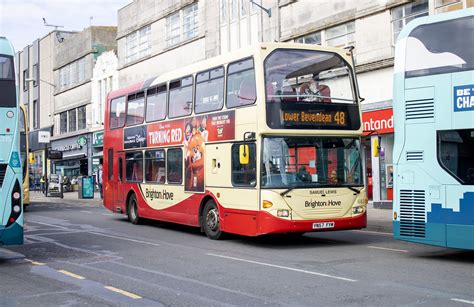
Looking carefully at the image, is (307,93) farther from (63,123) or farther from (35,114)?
(35,114)

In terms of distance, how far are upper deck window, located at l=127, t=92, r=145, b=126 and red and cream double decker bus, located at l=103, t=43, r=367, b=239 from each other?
300 cm

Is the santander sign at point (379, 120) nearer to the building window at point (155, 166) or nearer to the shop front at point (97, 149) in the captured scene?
the building window at point (155, 166)

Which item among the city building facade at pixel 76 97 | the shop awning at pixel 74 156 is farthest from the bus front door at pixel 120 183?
the shop awning at pixel 74 156

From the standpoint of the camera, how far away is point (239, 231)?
13.5m

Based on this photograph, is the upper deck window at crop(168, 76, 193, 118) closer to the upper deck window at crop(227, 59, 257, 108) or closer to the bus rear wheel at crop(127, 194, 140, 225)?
the upper deck window at crop(227, 59, 257, 108)

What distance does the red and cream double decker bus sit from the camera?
12.8 meters

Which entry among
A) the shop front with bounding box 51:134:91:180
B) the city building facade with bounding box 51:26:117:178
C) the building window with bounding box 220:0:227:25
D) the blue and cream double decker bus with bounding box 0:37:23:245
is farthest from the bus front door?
the shop front with bounding box 51:134:91:180

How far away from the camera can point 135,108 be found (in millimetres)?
19250

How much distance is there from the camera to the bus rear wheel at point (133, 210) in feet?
63.8

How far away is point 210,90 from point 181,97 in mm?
1600

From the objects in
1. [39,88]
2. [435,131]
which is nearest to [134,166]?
[435,131]

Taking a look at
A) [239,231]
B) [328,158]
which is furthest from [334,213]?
[239,231]

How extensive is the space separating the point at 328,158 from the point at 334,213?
1.16 meters

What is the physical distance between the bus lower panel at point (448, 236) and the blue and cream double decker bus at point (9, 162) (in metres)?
6.90
